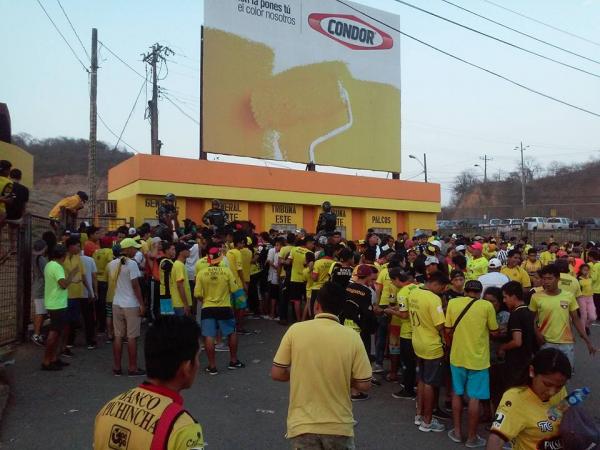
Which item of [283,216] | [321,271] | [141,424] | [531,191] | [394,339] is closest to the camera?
[141,424]

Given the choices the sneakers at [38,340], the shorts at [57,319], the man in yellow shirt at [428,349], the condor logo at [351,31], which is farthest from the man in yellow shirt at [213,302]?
the condor logo at [351,31]

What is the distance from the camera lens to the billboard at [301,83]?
21.1 m

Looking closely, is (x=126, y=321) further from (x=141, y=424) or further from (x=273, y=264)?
(x=141, y=424)

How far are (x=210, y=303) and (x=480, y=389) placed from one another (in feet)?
13.3

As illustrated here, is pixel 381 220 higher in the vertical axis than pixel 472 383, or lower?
higher

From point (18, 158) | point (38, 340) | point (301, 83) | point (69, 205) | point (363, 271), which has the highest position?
point (301, 83)

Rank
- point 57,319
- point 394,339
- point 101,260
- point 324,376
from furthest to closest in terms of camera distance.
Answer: point 101,260
point 57,319
point 394,339
point 324,376

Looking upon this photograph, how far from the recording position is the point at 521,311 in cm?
547

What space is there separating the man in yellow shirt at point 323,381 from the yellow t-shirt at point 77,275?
5963 millimetres

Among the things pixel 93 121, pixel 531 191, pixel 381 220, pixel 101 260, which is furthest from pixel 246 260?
pixel 531 191

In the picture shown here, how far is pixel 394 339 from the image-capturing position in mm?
7305

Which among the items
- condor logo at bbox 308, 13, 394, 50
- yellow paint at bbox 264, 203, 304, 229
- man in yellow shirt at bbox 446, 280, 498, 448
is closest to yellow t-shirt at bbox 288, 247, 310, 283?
man in yellow shirt at bbox 446, 280, 498, 448

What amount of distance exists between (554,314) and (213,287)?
4.58 metres

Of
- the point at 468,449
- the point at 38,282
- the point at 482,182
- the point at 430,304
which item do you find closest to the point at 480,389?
the point at 468,449
